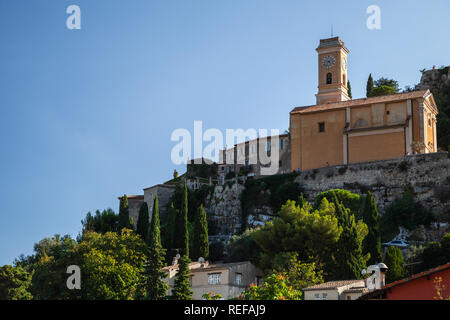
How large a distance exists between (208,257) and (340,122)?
717 inches

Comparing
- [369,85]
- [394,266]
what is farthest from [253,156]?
[394,266]

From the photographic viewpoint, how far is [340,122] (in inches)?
2527

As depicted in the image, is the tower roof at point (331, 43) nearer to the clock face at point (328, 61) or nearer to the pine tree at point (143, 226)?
the clock face at point (328, 61)

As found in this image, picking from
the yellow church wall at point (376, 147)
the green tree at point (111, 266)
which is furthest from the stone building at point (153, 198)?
the yellow church wall at point (376, 147)

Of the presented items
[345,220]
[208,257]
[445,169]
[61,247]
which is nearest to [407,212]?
[445,169]

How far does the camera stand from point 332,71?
75812 mm

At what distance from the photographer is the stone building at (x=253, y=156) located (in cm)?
7550

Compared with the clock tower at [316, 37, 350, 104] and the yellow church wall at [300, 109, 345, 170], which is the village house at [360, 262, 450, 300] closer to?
the yellow church wall at [300, 109, 345, 170]

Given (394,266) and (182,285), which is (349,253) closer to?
(394,266)

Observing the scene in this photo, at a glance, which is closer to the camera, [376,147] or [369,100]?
[376,147]

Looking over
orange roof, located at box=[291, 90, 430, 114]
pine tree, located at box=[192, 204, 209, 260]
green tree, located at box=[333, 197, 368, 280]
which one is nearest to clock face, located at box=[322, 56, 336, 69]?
orange roof, located at box=[291, 90, 430, 114]

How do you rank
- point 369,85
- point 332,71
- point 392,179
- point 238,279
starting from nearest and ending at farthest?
point 238,279, point 392,179, point 332,71, point 369,85

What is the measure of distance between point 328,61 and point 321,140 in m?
14.8
